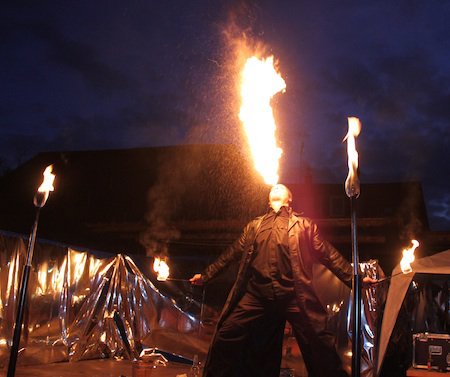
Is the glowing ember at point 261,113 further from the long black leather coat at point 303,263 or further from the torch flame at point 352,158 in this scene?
the torch flame at point 352,158

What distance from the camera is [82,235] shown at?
34.6ft

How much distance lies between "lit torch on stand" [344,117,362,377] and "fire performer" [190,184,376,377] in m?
1.20

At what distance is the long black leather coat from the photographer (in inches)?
A: 173

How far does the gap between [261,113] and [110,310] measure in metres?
4.10

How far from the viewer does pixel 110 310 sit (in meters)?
7.53

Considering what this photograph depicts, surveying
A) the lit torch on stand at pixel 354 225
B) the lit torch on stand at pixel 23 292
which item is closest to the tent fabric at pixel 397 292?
the lit torch on stand at pixel 354 225

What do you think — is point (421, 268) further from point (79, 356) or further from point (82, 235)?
point (82, 235)

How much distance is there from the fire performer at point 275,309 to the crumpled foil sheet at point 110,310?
6.14 ft

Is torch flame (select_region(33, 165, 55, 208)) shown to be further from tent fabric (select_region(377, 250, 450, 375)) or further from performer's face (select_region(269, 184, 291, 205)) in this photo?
tent fabric (select_region(377, 250, 450, 375))

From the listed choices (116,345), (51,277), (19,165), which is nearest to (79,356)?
(116,345)

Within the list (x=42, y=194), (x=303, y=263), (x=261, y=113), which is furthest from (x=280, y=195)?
(x=42, y=194)

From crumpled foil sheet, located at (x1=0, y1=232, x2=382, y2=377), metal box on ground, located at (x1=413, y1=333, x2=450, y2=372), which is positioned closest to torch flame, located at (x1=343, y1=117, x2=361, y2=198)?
crumpled foil sheet, located at (x1=0, y1=232, x2=382, y2=377)

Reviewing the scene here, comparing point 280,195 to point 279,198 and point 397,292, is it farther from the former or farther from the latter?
point 397,292

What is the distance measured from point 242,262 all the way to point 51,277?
347cm
